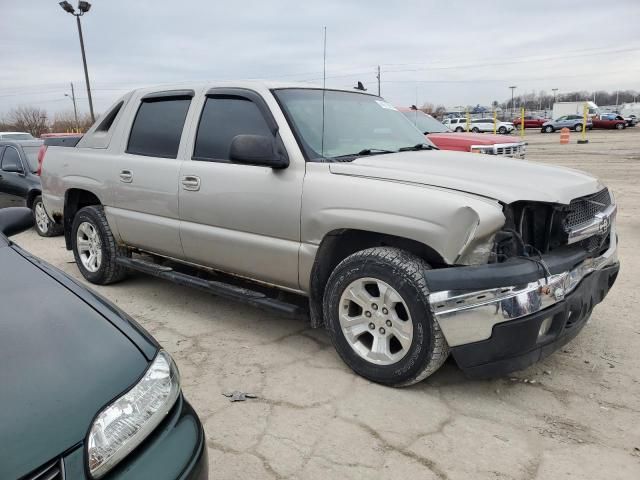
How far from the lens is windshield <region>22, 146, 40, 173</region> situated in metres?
8.39

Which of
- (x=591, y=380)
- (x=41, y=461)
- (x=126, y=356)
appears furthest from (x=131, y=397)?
(x=591, y=380)

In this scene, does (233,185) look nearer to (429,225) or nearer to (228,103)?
(228,103)

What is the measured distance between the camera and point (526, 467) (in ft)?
7.76

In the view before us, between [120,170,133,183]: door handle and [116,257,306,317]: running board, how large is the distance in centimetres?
70

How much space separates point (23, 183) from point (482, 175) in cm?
769

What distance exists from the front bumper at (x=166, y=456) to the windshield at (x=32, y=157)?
25.9 ft

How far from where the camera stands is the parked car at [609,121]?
140 ft

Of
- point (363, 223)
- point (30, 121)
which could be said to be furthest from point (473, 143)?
point (30, 121)

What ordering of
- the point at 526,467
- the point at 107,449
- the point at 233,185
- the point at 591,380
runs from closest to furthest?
1. the point at 107,449
2. the point at 526,467
3. the point at 591,380
4. the point at 233,185

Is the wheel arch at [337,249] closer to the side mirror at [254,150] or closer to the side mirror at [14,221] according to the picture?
the side mirror at [254,150]

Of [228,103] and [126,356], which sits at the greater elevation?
[228,103]

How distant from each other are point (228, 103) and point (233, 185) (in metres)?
0.69

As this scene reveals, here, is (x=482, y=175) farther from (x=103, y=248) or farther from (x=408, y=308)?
(x=103, y=248)

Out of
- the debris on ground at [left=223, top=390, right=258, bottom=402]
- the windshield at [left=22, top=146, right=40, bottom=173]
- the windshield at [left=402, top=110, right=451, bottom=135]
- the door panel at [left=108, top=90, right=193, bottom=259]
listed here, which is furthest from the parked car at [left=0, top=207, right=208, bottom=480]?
the windshield at [left=402, top=110, right=451, bottom=135]
